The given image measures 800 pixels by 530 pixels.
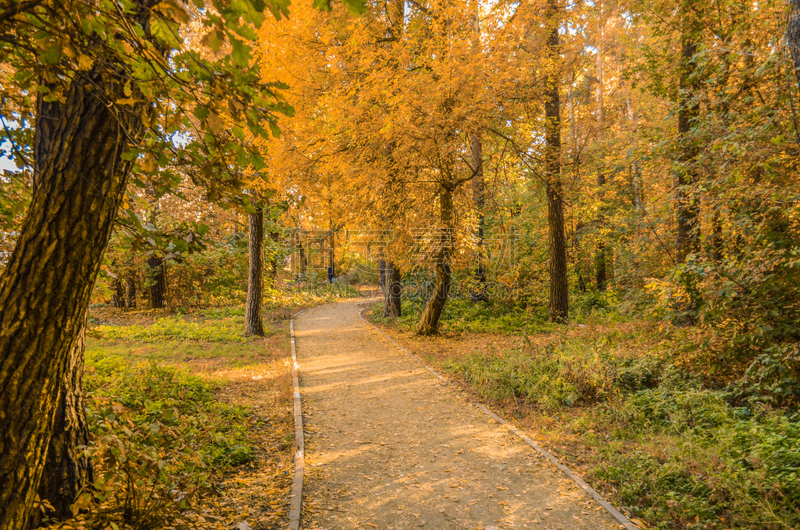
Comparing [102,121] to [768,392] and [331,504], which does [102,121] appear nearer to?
[331,504]

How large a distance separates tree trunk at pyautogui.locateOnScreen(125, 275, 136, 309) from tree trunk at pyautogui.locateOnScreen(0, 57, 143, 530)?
1802 cm

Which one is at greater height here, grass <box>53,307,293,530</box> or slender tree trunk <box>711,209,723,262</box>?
slender tree trunk <box>711,209,723,262</box>

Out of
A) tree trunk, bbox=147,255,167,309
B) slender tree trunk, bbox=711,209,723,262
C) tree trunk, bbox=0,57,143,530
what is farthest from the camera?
tree trunk, bbox=147,255,167,309

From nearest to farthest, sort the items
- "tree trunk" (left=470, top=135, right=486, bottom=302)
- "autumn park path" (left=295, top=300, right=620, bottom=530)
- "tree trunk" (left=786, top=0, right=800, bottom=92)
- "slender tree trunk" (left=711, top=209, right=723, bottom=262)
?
"autumn park path" (left=295, top=300, right=620, bottom=530)
"tree trunk" (left=786, top=0, right=800, bottom=92)
"slender tree trunk" (left=711, top=209, right=723, bottom=262)
"tree trunk" (left=470, top=135, right=486, bottom=302)

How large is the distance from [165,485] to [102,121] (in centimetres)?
303

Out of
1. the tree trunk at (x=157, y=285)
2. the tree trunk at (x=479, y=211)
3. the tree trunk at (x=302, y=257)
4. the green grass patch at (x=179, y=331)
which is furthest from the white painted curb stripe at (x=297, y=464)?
the tree trunk at (x=302, y=257)

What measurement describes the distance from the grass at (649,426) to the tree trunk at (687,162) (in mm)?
2062

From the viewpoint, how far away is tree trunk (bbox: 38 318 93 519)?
311 cm

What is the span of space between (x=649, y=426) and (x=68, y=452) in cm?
630

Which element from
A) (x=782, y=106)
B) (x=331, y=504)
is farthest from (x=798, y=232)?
(x=331, y=504)

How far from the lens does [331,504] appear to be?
4.34 m

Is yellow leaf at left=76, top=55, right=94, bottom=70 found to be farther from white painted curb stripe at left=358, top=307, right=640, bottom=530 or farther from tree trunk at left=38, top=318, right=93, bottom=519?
white painted curb stripe at left=358, top=307, right=640, bottom=530

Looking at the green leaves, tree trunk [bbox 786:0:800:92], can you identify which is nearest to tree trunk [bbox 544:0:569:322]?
tree trunk [bbox 786:0:800:92]

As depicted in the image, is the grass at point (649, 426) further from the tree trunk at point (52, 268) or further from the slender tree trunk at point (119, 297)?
the slender tree trunk at point (119, 297)
